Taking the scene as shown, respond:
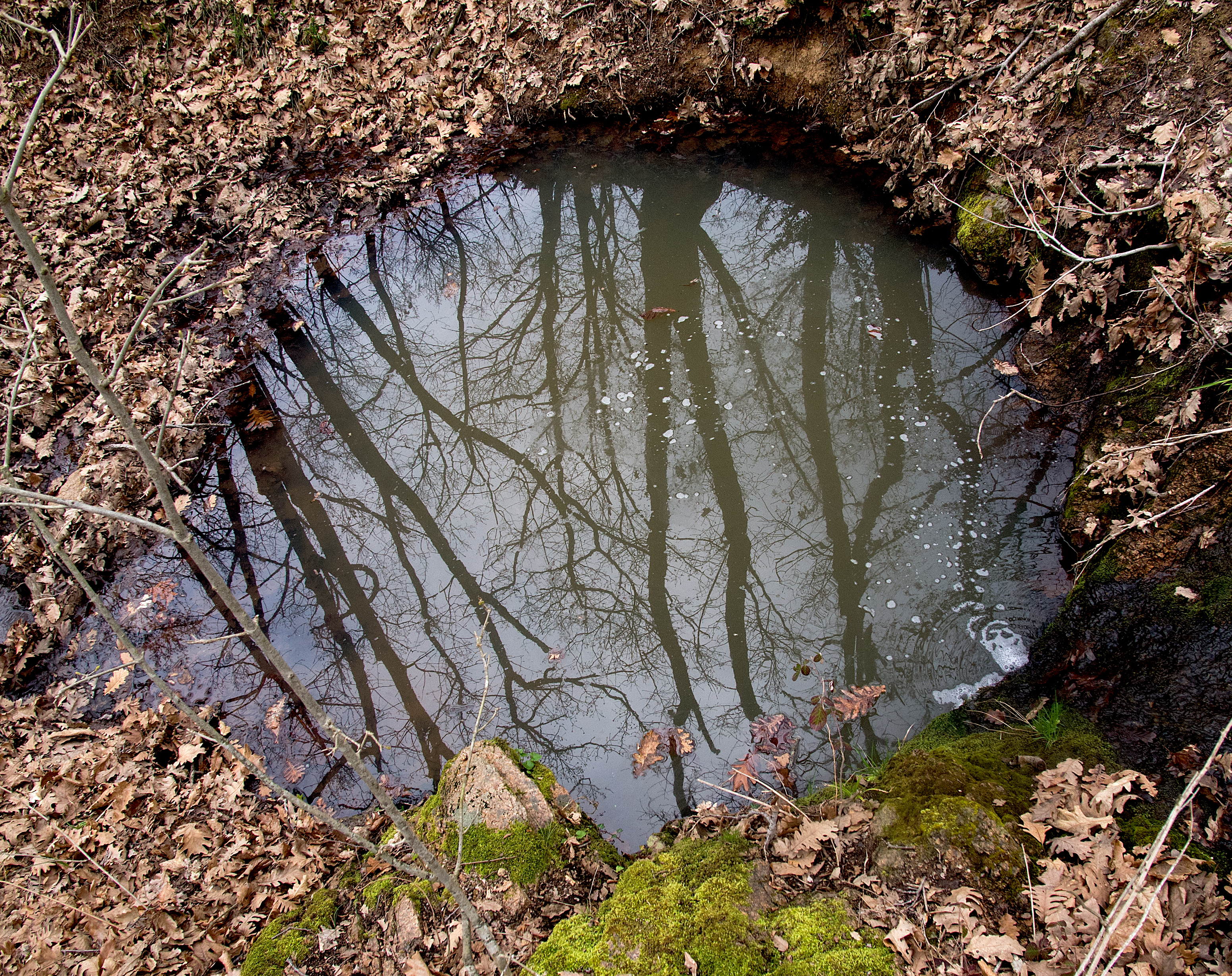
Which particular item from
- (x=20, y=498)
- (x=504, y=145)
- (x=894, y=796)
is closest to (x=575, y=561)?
(x=894, y=796)

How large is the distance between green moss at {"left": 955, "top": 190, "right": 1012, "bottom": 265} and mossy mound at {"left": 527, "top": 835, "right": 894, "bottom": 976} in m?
5.44

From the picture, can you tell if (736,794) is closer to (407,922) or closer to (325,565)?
(407,922)

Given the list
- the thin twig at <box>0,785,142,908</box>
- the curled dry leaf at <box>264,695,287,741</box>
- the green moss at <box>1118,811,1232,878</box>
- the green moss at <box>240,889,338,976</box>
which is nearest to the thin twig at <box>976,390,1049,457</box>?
the green moss at <box>1118,811,1232,878</box>

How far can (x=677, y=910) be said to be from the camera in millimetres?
2529

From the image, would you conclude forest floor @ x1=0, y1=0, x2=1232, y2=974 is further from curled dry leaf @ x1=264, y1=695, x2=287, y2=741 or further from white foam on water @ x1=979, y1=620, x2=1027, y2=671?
white foam on water @ x1=979, y1=620, x2=1027, y2=671

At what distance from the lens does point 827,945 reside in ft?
7.66

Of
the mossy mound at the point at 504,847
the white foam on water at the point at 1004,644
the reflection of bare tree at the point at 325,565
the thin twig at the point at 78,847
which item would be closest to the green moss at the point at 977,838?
the white foam on water at the point at 1004,644

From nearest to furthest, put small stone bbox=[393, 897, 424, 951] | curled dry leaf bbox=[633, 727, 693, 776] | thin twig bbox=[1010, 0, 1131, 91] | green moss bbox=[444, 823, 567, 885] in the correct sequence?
small stone bbox=[393, 897, 424, 951]
green moss bbox=[444, 823, 567, 885]
curled dry leaf bbox=[633, 727, 693, 776]
thin twig bbox=[1010, 0, 1131, 91]

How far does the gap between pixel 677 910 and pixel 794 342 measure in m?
4.66

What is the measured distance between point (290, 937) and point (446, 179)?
8349 mm

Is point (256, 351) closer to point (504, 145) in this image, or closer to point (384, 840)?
point (504, 145)

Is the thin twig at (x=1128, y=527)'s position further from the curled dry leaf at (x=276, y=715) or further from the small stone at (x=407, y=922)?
the curled dry leaf at (x=276, y=715)

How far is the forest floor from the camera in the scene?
11.7ft

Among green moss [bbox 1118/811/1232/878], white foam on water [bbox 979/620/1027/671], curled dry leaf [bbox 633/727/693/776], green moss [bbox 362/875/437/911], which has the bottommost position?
green moss [bbox 1118/811/1232/878]
